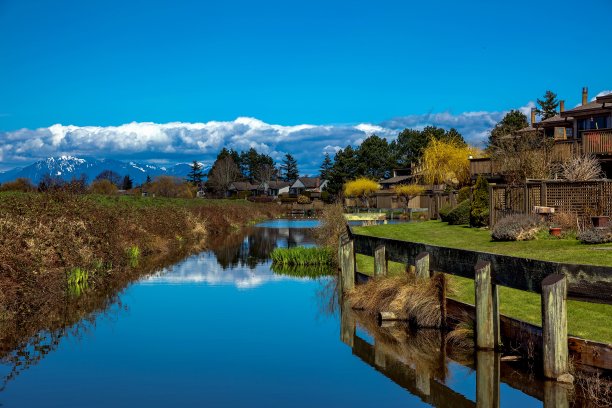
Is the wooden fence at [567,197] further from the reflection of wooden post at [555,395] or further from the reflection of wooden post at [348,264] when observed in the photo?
the reflection of wooden post at [555,395]

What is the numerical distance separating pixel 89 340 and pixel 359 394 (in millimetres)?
6913

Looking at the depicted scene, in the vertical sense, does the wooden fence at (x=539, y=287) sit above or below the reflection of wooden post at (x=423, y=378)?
above

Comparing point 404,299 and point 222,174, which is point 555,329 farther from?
point 222,174

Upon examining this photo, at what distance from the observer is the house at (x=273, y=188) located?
186 meters

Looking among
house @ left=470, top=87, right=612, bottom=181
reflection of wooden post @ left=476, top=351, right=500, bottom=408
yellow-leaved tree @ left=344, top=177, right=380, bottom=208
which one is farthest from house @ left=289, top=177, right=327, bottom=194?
reflection of wooden post @ left=476, top=351, right=500, bottom=408

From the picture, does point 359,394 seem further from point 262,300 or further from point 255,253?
point 255,253

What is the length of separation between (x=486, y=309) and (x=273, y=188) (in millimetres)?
176344

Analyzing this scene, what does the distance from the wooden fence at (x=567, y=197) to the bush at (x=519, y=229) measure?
5.20ft

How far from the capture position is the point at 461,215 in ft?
134

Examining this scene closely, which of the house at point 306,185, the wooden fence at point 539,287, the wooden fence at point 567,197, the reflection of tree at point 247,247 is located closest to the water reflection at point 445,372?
the wooden fence at point 539,287

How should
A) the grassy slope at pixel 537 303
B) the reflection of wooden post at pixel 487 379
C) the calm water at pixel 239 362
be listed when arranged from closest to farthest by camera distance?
the reflection of wooden post at pixel 487 379
the calm water at pixel 239 362
the grassy slope at pixel 537 303

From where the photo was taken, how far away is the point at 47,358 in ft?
44.4

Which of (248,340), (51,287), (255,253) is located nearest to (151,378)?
(248,340)

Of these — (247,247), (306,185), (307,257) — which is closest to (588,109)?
(247,247)
